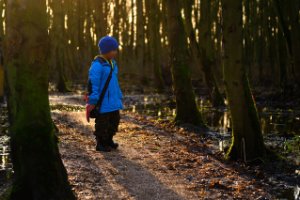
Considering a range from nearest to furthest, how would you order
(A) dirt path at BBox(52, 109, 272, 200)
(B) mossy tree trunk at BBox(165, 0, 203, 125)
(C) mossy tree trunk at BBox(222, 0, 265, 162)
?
(A) dirt path at BBox(52, 109, 272, 200)
(C) mossy tree trunk at BBox(222, 0, 265, 162)
(B) mossy tree trunk at BBox(165, 0, 203, 125)

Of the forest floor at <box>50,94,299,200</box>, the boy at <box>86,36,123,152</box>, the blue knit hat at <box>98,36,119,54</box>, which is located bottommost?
the forest floor at <box>50,94,299,200</box>

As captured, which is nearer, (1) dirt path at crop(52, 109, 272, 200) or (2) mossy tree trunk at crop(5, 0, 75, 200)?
(2) mossy tree trunk at crop(5, 0, 75, 200)

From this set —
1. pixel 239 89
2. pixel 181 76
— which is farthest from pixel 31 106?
pixel 181 76

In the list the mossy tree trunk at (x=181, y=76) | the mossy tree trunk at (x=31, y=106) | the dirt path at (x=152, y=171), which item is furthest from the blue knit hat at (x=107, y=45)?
the mossy tree trunk at (x=181, y=76)

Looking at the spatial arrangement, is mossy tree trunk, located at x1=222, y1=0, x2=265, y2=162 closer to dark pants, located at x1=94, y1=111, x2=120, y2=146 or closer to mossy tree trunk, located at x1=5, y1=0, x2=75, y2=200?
dark pants, located at x1=94, y1=111, x2=120, y2=146

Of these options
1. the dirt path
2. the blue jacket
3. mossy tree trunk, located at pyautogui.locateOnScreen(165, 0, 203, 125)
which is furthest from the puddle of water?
mossy tree trunk, located at pyautogui.locateOnScreen(165, 0, 203, 125)

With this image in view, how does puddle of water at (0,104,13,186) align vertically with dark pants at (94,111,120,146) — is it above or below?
below

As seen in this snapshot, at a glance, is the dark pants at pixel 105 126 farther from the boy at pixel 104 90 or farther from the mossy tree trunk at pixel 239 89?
the mossy tree trunk at pixel 239 89

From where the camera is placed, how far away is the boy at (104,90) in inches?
317

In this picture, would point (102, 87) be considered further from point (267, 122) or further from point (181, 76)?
point (267, 122)

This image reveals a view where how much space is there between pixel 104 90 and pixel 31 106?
3.38 metres

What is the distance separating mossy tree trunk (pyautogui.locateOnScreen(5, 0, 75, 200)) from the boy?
10.2ft

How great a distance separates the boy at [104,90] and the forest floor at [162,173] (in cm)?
48

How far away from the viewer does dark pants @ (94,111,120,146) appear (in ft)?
27.4
